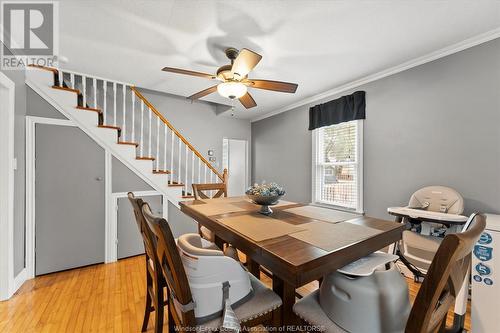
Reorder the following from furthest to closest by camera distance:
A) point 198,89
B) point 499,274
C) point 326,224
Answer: point 198,89, point 499,274, point 326,224

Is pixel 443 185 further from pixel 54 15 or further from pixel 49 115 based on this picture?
pixel 49 115

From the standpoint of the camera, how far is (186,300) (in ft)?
3.02

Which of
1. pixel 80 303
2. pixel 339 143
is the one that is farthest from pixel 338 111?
pixel 80 303

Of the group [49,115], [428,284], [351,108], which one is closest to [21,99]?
[49,115]

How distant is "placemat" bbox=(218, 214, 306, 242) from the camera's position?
1204 millimetres

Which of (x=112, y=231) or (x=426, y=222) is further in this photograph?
(x=112, y=231)

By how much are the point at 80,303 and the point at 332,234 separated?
2.43m

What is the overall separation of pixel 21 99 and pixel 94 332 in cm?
256

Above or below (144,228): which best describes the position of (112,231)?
below

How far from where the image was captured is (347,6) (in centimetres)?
170

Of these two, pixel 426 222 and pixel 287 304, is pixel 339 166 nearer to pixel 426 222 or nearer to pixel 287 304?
pixel 426 222

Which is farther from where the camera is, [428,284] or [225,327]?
[225,327]

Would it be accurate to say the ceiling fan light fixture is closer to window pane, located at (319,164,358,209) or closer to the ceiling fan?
the ceiling fan

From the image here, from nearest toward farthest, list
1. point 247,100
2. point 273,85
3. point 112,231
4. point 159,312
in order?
point 159,312, point 273,85, point 247,100, point 112,231
